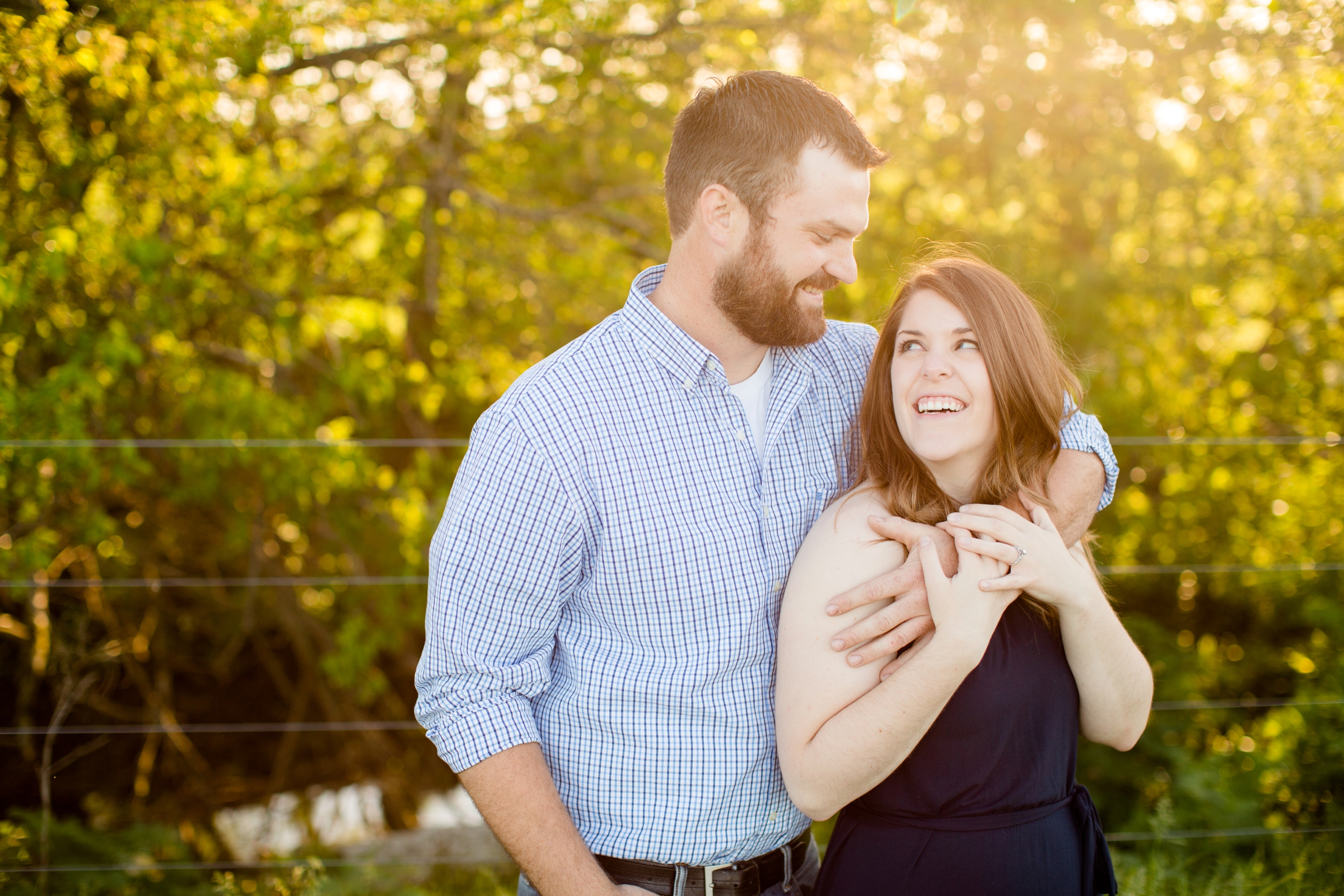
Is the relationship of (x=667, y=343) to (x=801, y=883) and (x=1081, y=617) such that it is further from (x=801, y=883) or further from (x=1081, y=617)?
(x=801, y=883)

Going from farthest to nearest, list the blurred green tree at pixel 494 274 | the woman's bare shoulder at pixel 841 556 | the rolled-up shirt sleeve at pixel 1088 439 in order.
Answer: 1. the blurred green tree at pixel 494 274
2. the rolled-up shirt sleeve at pixel 1088 439
3. the woman's bare shoulder at pixel 841 556

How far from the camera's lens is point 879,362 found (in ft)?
6.06

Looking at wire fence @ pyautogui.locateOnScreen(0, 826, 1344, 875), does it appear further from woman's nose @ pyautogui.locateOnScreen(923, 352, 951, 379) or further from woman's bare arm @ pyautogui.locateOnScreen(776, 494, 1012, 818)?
woman's nose @ pyautogui.locateOnScreen(923, 352, 951, 379)

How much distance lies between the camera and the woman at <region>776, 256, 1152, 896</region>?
1485mm

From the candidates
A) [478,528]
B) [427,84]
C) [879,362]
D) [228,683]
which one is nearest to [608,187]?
[427,84]

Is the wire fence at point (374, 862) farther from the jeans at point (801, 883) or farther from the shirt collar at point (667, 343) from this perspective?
the shirt collar at point (667, 343)

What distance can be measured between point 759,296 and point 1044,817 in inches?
41.8

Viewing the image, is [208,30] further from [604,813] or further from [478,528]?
[604,813]

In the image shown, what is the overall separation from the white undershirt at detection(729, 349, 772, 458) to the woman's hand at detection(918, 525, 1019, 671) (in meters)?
0.38

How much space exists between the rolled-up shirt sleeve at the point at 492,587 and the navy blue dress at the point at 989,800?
0.64 metres

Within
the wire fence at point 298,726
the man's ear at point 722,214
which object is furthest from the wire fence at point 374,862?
the man's ear at point 722,214

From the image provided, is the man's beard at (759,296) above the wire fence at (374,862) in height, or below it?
above

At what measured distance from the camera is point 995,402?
1712 millimetres

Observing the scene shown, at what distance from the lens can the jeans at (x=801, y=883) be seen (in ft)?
5.57
